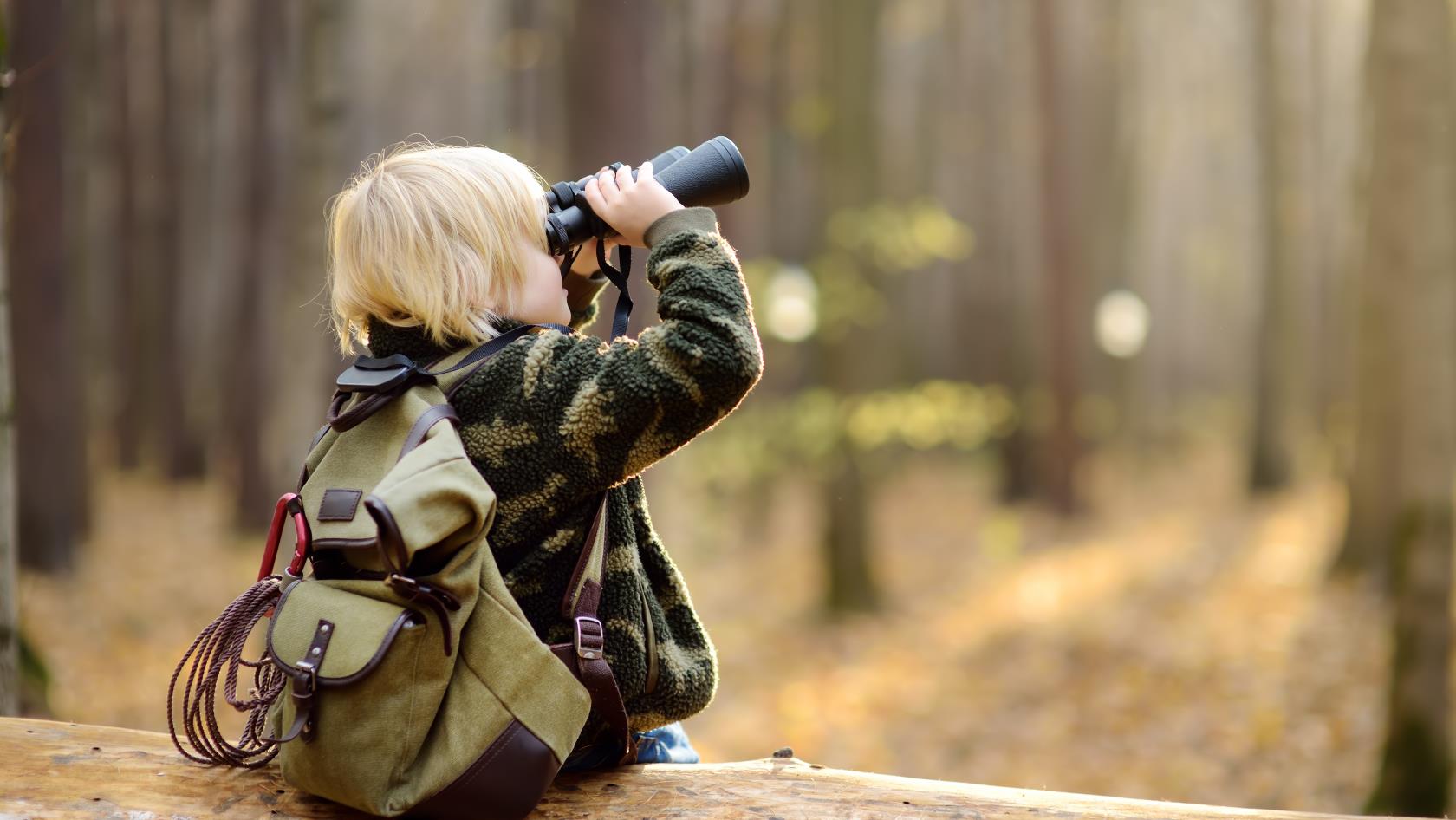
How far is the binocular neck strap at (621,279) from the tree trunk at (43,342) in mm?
8397

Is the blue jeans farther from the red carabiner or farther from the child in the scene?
the red carabiner

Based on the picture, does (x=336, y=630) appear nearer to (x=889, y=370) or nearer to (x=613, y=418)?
(x=613, y=418)

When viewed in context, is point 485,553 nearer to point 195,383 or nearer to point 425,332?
point 425,332

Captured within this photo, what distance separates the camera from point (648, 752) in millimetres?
2432

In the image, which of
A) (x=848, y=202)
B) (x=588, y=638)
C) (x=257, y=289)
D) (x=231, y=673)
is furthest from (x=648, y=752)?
(x=257, y=289)

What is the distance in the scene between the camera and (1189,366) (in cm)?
3275

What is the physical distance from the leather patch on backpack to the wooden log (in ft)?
1.87

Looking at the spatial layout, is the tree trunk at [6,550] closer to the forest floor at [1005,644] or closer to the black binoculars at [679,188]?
the black binoculars at [679,188]

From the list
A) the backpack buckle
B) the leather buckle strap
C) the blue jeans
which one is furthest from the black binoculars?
the blue jeans

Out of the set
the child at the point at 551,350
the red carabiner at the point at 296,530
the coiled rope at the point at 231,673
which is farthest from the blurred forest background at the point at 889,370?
the child at the point at 551,350

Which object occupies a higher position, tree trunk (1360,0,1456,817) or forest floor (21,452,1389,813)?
tree trunk (1360,0,1456,817)

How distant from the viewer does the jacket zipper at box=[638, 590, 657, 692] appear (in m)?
2.16

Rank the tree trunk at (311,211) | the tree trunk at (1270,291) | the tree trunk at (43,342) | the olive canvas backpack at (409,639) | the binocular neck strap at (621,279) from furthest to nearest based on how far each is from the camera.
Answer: the tree trunk at (1270,291) → the tree trunk at (43,342) → the tree trunk at (311,211) → the binocular neck strap at (621,279) → the olive canvas backpack at (409,639)

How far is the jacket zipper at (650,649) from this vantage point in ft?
7.10
